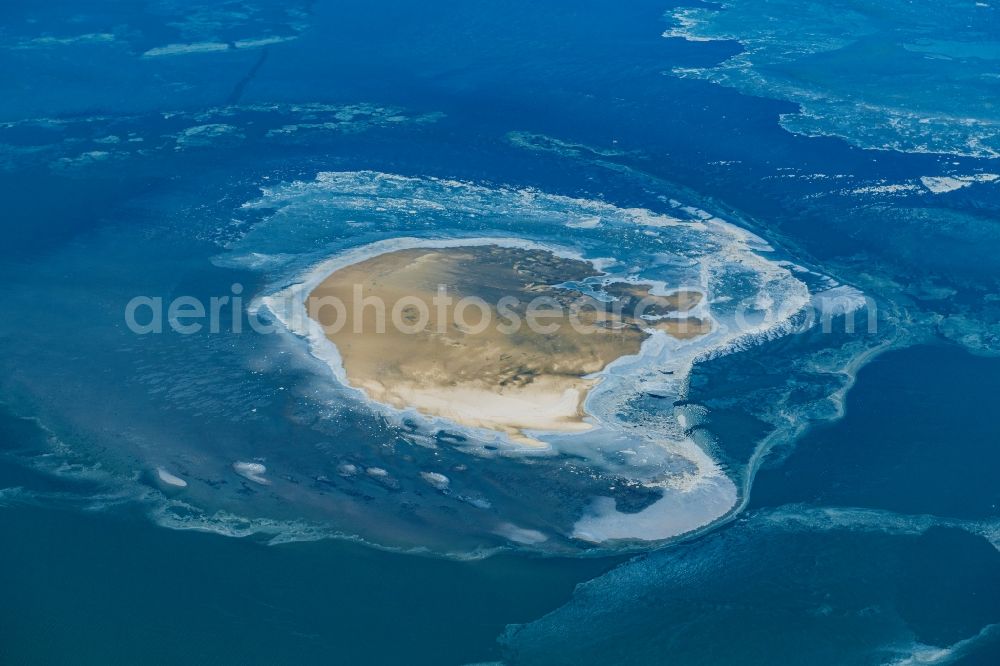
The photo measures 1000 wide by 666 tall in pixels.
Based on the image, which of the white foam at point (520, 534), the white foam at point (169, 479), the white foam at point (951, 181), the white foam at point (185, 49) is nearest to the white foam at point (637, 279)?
the white foam at point (520, 534)

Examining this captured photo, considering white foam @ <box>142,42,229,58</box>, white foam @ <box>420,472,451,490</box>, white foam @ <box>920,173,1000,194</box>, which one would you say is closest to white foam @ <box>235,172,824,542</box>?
white foam @ <box>420,472,451,490</box>

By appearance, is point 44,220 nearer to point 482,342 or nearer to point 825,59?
point 482,342

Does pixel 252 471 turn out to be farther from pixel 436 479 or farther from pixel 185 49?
pixel 185 49

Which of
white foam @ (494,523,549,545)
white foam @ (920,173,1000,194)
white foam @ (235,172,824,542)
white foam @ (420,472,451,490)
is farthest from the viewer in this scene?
white foam @ (920,173,1000,194)

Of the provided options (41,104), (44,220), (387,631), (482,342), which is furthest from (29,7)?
(387,631)

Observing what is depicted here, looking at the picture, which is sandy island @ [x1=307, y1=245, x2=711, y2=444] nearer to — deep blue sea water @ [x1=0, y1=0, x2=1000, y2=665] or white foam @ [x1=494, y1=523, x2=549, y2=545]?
deep blue sea water @ [x1=0, y1=0, x2=1000, y2=665]

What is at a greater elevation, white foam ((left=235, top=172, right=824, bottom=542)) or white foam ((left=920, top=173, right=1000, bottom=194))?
white foam ((left=920, top=173, right=1000, bottom=194))

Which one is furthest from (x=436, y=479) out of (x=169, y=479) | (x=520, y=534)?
(x=169, y=479)
